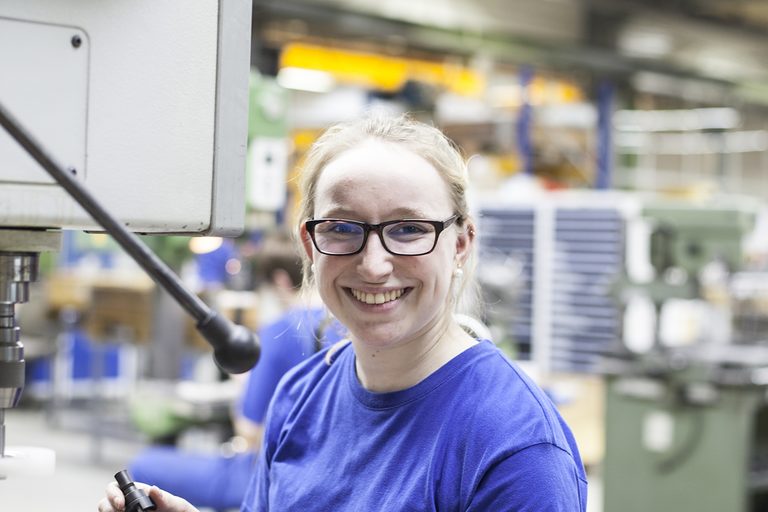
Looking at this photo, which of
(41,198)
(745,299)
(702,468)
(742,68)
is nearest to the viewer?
(41,198)

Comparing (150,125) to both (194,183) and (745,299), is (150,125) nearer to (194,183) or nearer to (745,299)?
(194,183)

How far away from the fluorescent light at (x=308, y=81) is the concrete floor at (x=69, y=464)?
3.38 meters

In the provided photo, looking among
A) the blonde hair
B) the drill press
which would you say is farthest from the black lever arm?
the blonde hair

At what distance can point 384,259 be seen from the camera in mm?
1169

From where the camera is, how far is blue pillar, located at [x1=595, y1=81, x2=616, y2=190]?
914 cm

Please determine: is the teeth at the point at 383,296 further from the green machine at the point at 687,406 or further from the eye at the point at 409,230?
the green machine at the point at 687,406

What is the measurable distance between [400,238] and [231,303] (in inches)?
116

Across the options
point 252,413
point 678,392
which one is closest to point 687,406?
point 678,392

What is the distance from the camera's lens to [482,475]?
1.10 meters

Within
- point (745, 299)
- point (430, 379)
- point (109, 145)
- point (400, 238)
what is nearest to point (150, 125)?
point (109, 145)

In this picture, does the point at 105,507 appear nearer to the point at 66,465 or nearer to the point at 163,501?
the point at 163,501

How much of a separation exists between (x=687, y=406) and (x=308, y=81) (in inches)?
230

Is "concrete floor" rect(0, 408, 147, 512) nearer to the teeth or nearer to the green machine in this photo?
the green machine

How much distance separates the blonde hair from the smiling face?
0.06 feet
